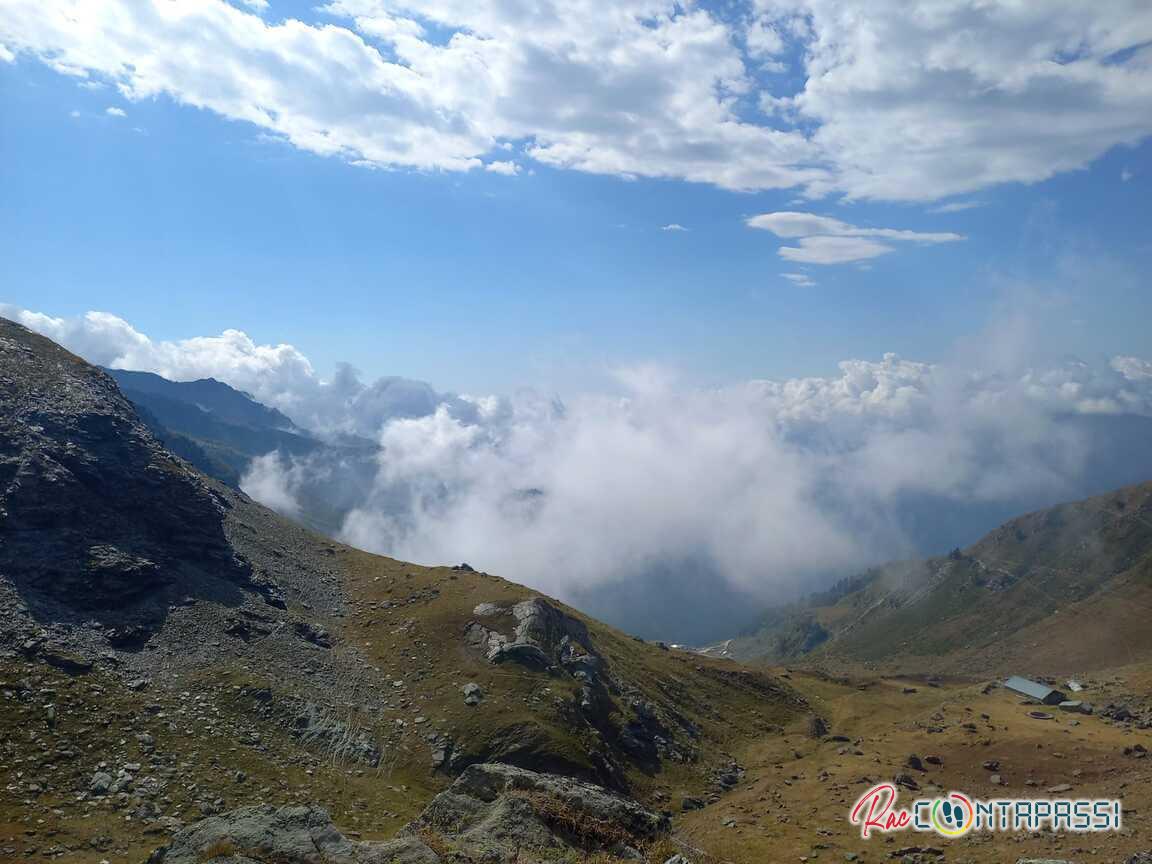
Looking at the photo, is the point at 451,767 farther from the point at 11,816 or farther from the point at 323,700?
the point at 11,816

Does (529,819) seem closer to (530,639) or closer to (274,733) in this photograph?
(274,733)

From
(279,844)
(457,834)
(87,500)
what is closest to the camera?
(279,844)

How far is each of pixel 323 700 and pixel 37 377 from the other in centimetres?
5995

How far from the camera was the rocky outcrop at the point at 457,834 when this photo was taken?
2078 centimetres

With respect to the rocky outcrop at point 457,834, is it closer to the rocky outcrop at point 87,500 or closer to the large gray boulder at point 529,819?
the large gray boulder at point 529,819

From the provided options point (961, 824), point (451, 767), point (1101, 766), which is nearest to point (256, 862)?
point (451, 767)

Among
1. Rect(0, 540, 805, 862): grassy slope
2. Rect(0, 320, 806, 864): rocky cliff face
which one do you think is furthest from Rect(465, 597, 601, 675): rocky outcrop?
Rect(0, 540, 805, 862): grassy slope

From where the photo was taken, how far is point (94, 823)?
39344mm

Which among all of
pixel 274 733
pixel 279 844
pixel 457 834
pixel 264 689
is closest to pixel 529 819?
pixel 457 834

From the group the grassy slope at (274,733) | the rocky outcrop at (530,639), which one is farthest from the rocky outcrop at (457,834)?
the rocky outcrop at (530,639)

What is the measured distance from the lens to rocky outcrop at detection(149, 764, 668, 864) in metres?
20.8

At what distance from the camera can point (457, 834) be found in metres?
24.3

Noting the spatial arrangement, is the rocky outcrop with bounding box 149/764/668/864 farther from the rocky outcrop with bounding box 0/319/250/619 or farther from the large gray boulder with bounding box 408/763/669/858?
the rocky outcrop with bounding box 0/319/250/619

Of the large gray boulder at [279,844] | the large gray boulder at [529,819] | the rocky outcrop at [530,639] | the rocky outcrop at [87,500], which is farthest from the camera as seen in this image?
the rocky outcrop at [530,639]
